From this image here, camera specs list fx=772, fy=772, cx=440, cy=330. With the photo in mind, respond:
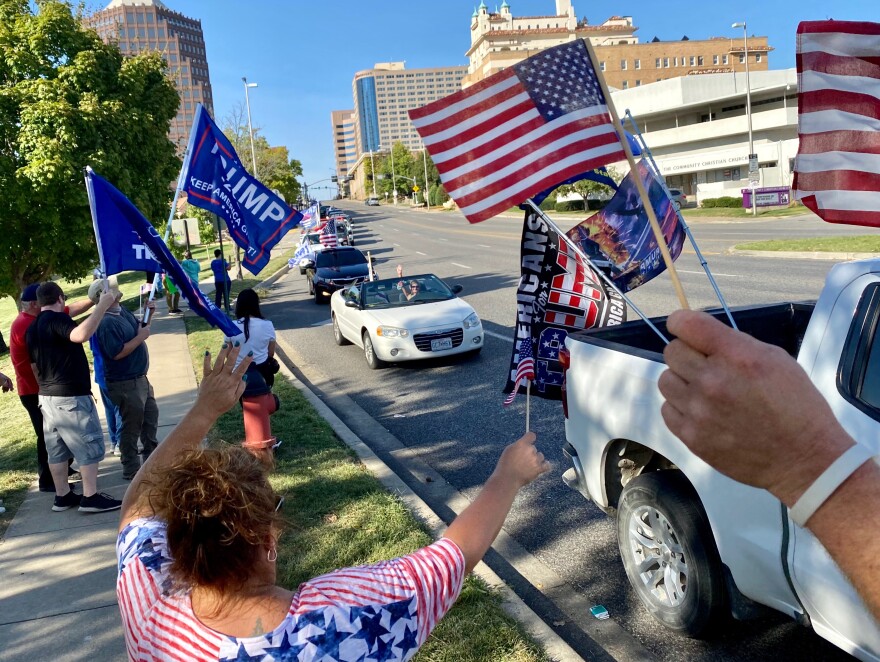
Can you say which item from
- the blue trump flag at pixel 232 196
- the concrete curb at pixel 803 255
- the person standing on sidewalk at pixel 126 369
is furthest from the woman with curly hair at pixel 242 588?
the concrete curb at pixel 803 255

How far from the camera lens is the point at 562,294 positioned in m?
4.75

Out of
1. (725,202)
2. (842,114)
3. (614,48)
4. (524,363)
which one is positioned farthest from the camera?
(614,48)

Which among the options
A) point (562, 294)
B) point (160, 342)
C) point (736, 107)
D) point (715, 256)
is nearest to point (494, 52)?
point (736, 107)

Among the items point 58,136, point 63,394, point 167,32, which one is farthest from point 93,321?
point 167,32

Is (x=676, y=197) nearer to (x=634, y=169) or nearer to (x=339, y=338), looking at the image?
(x=339, y=338)

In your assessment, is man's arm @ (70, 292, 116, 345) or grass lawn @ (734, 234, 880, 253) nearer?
man's arm @ (70, 292, 116, 345)

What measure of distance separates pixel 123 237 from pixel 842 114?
5075 mm

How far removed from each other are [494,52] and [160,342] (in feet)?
379

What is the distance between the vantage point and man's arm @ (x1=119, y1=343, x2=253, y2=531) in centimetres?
230

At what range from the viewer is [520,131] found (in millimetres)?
3639

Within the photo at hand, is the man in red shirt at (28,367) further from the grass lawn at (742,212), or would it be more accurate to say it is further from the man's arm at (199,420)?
the grass lawn at (742,212)

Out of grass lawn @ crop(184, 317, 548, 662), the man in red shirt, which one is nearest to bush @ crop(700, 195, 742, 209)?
grass lawn @ crop(184, 317, 548, 662)

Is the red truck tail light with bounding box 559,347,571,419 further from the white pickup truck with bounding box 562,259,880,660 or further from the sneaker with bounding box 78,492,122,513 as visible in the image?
the sneaker with bounding box 78,492,122,513

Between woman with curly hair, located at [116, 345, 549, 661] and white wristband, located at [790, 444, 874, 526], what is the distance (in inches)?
44.1
